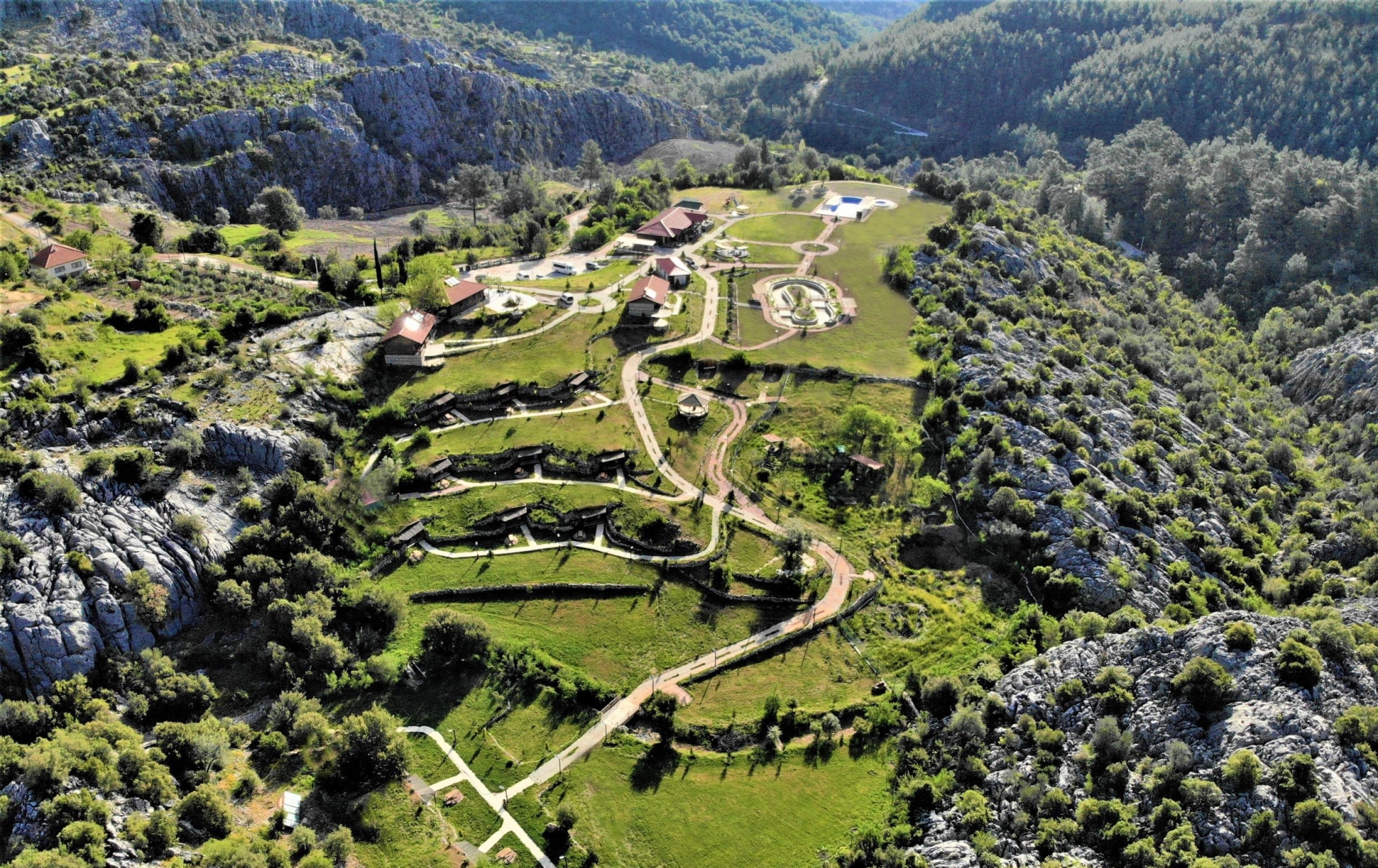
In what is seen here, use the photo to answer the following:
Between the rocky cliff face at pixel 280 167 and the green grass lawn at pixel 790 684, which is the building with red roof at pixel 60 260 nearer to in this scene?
the rocky cliff face at pixel 280 167

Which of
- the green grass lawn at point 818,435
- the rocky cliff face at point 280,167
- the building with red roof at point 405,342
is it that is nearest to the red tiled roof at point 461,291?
the building with red roof at point 405,342

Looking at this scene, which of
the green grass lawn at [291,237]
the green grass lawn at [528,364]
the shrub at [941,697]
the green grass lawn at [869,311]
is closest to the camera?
the shrub at [941,697]

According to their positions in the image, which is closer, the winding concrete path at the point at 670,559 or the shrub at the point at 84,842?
the shrub at the point at 84,842

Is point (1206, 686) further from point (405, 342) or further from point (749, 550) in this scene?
point (405, 342)

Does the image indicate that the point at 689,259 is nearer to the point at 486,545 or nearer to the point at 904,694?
the point at 486,545

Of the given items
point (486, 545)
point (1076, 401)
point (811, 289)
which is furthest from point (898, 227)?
point (486, 545)

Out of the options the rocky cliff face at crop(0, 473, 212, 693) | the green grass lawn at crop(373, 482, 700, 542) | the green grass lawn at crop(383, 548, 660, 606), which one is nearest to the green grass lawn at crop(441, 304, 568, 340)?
the green grass lawn at crop(373, 482, 700, 542)

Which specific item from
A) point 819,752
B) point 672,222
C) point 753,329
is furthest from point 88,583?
point 672,222
